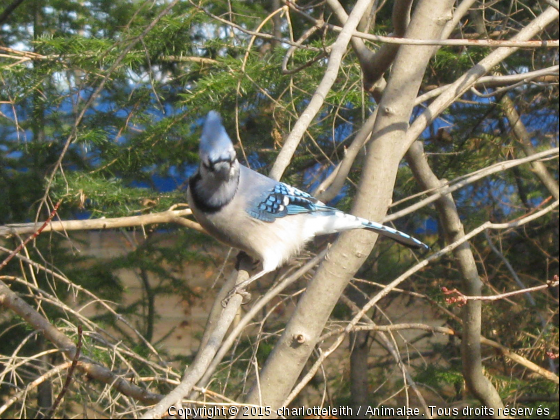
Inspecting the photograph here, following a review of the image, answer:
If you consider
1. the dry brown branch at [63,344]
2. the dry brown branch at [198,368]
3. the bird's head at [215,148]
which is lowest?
the dry brown branch at [63,344]

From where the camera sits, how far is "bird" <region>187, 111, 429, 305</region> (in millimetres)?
2037

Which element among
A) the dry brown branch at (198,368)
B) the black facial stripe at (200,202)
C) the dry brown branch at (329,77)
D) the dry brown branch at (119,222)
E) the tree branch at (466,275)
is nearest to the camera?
the dry brown branch at (198,368)

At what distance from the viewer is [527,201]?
167 inches

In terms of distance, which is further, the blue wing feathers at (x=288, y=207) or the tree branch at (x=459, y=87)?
the blue wing feathers at (x=288, y=207)

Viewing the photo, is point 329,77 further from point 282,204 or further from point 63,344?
point 63,344

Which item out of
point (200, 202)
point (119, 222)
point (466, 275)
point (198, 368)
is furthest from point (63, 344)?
point (466, 275)

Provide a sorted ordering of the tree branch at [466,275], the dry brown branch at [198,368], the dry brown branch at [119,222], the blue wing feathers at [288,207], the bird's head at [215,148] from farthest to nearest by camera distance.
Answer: the dry brown branch at [119,222]
the tree branch at [466,275]
the blue wing feathers at [288,207]
the bird's head at [215,148]
the dry brown branch at [198,368]

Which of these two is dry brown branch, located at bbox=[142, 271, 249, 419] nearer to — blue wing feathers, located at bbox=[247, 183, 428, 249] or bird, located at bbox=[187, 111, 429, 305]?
bird, located at bbox=[187, 111, 429, 305]

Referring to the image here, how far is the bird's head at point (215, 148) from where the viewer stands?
1.97 m

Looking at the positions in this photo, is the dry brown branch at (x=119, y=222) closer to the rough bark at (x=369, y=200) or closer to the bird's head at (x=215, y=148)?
the bird's head at (x=215, y=148)

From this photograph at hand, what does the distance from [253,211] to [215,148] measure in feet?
1.38

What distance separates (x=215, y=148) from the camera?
1986mm

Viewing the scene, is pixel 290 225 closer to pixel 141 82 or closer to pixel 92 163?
pixel 141 82

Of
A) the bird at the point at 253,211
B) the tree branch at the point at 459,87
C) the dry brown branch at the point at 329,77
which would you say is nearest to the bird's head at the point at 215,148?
the bird at the point at 253,211
